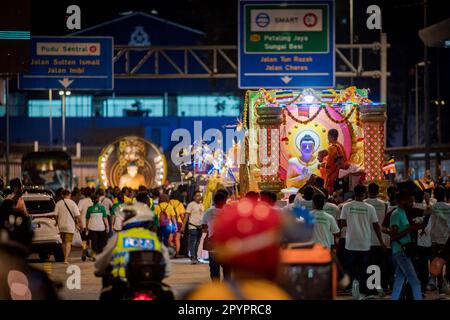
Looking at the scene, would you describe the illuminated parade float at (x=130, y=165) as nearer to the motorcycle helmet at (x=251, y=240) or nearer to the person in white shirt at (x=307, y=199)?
the person in white shirt at (x=307, y=199)

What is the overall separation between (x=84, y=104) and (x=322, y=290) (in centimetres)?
5993

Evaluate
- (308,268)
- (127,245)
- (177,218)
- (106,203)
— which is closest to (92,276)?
(177,218)

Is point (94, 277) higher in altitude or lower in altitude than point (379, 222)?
lower

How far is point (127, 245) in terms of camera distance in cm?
1069

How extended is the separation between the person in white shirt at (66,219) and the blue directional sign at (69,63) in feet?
22.4

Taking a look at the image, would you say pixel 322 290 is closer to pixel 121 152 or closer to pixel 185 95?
pixel 121 152

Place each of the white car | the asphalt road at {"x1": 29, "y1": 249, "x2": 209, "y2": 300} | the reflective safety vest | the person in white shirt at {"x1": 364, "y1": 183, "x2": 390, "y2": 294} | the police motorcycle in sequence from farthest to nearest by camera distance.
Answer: the white car, the asphalt road at {"x1": 29, "y1": 249, "x2": 209, "y2": 300}, the person in white shirt at {"x1": 364, "y1": 183, "x2": 390, "y2": 294}, the reflective safety vest, the police motorcycle

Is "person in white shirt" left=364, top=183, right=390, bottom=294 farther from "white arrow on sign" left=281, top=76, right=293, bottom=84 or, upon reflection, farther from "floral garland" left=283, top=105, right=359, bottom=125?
"white arrow on sign" left=281, top=76, right=293, bottom=84

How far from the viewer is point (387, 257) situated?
17.4m

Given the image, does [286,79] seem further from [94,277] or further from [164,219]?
[94,277]

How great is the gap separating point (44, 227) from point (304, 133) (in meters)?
6.74

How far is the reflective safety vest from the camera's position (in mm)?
10641

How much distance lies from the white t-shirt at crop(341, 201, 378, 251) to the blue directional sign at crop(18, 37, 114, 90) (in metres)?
15.7

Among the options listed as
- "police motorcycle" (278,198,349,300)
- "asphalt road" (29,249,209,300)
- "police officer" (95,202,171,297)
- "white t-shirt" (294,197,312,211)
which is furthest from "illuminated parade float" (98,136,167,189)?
"police motorcycle" (278,198,349,300)
